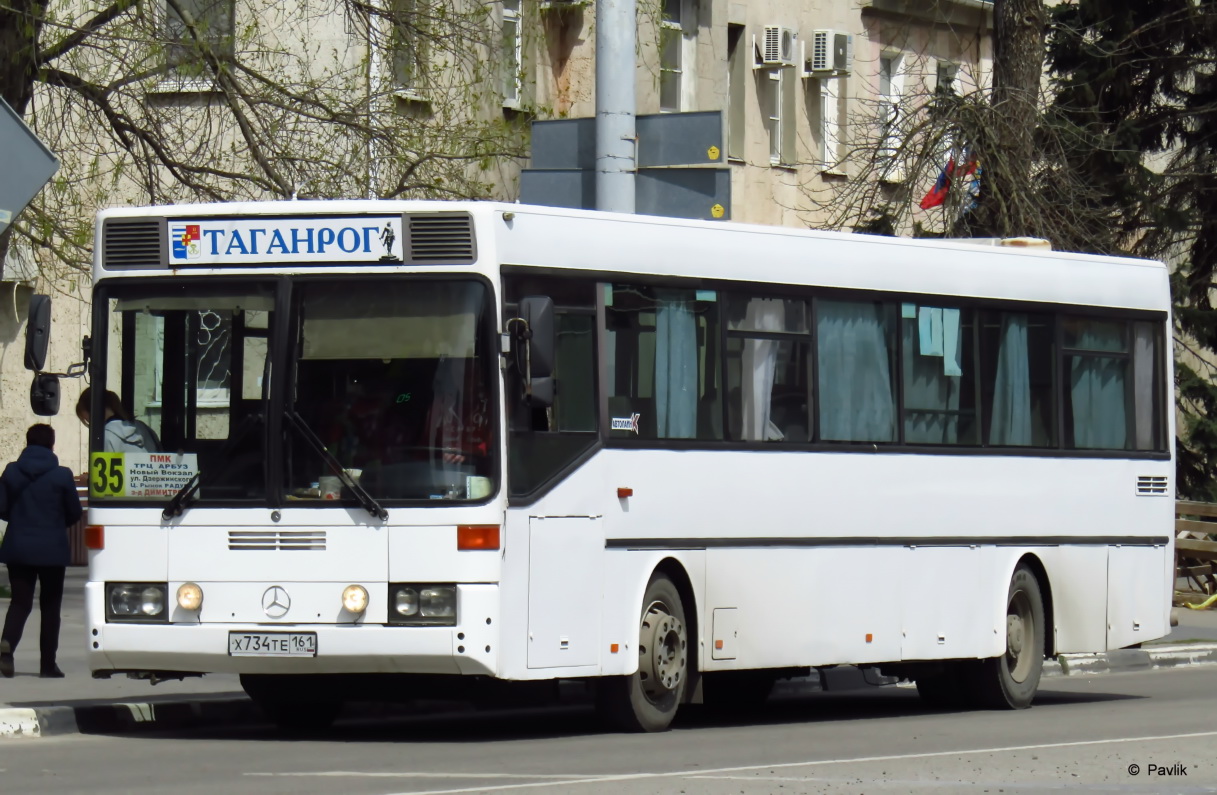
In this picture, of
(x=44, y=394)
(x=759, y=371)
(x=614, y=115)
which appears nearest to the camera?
(x=44, y=394)

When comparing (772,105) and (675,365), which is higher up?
(772,105)

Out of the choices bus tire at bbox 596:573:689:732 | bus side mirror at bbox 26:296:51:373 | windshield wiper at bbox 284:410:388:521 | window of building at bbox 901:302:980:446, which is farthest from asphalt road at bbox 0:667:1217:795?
bus side mirror at bbox 26:296:51:373

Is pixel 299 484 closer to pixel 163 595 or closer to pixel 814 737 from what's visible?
pixel 163 595

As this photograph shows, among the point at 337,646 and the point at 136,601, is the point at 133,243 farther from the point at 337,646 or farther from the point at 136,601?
the point at 337,646

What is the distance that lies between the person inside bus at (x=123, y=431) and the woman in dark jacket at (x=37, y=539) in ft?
9.64

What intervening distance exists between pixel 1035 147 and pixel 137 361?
14.8 meters

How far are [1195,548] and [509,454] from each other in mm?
18271

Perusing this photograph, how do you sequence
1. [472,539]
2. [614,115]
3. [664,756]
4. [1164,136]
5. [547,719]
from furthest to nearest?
1. [1164,136]
2. [614,115]
3. [547,719]
4. [472,539]
5. [664,756]

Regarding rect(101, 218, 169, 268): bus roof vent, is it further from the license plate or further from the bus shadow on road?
the bus shadow on road

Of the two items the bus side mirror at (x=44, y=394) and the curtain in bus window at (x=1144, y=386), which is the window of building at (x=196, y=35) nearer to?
the bus side mirror at (x=44, y=394)

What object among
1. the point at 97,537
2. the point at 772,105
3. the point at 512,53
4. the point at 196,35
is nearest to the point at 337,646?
the point at 97,537

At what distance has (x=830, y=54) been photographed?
1442 inches

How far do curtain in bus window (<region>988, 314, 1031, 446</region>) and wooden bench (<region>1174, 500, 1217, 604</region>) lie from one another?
12.9m

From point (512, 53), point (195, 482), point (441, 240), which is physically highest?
point (512, 53)
